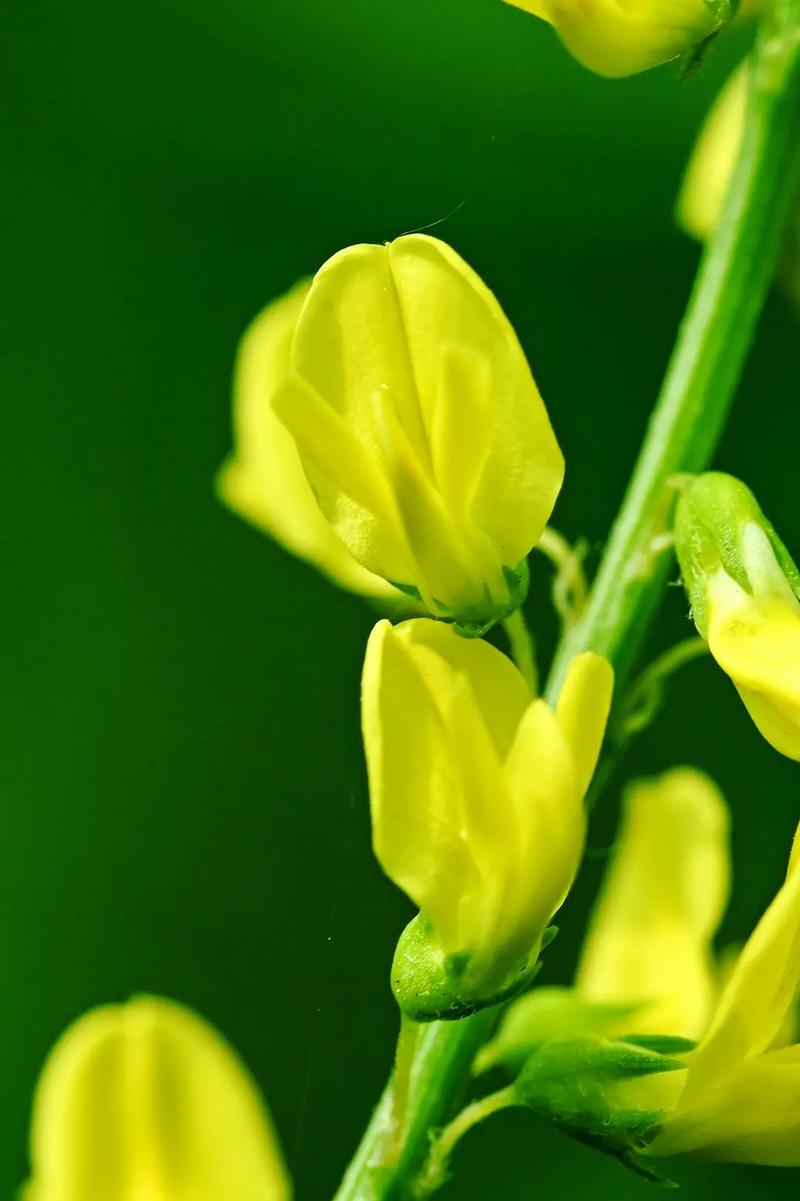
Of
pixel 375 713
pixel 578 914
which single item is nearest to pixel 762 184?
pixel 375 713

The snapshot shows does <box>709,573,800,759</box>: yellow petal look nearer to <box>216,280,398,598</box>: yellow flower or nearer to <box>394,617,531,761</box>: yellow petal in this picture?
<box>394,617,531,761</box>: yellow petal

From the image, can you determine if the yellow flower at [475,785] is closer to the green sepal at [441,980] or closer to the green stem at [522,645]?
the green sepal at [441,980]

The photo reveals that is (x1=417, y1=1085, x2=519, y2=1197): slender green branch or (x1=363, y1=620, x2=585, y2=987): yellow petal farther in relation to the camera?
(x1=417, y1=1085, x2=519, y2=1197): slender green branch

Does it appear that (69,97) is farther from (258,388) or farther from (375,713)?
(375,713)

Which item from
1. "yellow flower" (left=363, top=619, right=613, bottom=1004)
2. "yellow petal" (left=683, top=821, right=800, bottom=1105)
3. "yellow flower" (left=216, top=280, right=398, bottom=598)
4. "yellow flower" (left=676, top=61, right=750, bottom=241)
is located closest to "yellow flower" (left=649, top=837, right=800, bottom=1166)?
"yellow petal" (left=683, top=821, right=800, bottom=1105)

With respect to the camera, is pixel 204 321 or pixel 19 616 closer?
pixel 19 616

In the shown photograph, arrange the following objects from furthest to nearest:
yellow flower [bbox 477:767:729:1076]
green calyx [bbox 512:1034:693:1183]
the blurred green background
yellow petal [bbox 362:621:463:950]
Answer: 1. the blurred green background
2. yellow flower [bbox 477:767:729:1076]
3. green calyx [bbox 512:1034:693:1183]
4. yellow petal [bbox 362:621:463:950]

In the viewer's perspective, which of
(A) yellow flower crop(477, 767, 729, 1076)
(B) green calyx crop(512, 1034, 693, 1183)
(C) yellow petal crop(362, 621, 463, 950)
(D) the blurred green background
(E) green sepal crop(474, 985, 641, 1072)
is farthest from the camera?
(D) the blurred green background
